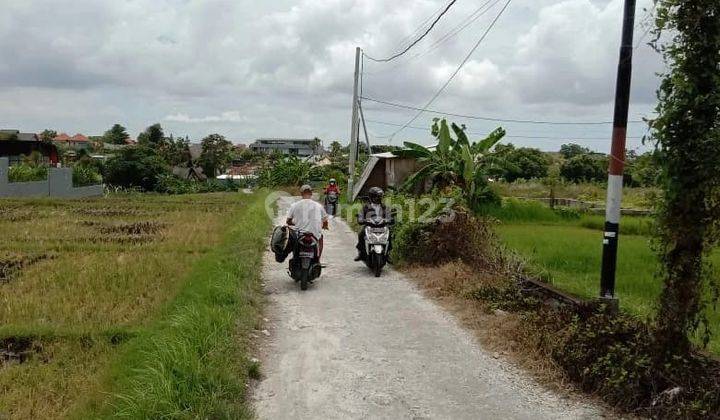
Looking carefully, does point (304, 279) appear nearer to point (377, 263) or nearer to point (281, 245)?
point (281, 245)

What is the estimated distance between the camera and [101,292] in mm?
8828

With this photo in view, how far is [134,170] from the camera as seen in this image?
4762 centimetres

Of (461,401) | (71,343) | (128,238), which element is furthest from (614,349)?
(128,238)

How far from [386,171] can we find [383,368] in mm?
15990

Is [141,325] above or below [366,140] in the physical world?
below

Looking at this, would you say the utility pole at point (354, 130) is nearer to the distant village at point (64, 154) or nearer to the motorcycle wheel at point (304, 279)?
the motorcycle wheel at point (304, 279)

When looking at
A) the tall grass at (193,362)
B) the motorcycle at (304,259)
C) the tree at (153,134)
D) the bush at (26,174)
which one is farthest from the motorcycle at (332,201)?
the tree at (153,134)

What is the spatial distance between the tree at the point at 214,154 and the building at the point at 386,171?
43.7 meters

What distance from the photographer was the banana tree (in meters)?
Result: 11.4

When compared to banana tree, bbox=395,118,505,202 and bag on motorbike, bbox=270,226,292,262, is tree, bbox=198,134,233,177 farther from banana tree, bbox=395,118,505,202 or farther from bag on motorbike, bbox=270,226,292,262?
bag on motorbike, bbox=270,226,292,262

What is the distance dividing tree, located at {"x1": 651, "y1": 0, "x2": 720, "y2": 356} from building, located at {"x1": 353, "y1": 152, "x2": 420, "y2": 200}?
13670 mm

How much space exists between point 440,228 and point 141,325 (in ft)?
14.4

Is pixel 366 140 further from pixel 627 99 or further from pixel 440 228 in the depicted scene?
pixel 627 99

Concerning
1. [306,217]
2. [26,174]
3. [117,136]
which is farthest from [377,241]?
[117,136]
